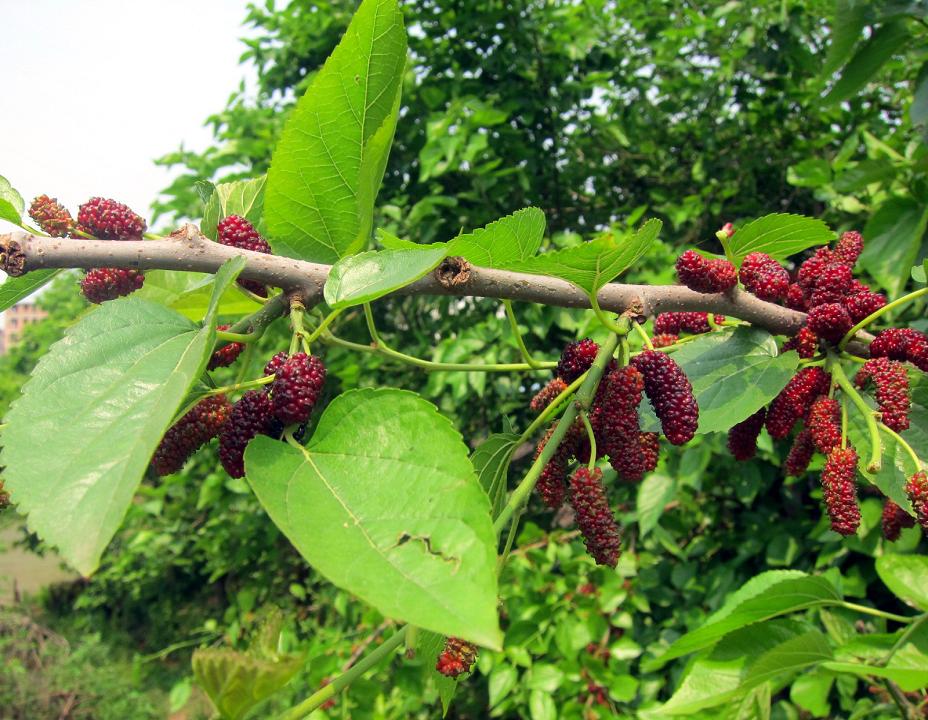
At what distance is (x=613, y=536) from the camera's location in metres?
0.48

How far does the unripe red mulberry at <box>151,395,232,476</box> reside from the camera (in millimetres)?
498

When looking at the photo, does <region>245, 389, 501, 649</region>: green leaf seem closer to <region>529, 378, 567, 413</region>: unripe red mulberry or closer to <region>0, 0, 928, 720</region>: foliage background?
<region>529, 378, 567, 413</region>: unripe red mulberry

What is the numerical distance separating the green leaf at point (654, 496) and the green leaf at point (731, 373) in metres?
1.17

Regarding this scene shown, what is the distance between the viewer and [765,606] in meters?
0.90

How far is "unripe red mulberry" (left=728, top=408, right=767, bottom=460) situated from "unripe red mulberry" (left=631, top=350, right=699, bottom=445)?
0.60 feet

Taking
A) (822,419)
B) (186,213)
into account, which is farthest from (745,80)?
(822,419)

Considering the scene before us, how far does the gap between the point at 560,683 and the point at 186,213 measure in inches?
88.1

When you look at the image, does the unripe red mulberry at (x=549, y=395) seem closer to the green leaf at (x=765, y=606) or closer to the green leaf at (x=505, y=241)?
the green leaf at (x=505, y=241)

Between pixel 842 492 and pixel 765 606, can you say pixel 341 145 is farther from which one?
pixel 765 606

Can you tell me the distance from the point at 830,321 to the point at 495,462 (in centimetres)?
31

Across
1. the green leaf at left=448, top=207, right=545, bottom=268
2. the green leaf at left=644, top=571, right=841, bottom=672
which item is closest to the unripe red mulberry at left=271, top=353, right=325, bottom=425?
the green leaf at left=448, top=207, right=545, bottom=268

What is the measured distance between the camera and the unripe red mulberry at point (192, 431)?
1.63ft

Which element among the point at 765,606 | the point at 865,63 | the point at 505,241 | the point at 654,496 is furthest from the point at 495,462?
the point at 654,496

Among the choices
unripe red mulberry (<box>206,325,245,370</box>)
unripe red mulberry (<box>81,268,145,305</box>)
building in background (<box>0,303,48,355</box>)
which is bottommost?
building in background (<box>0,303,48,355</box>)
